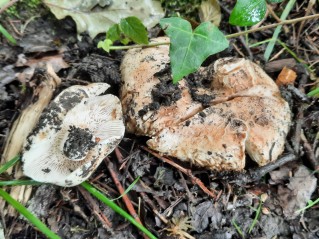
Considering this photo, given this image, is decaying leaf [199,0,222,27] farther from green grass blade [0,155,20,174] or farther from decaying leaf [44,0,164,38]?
green grass blade [0,155,20,174]

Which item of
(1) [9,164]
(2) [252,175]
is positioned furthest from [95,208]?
(2) [252,175]

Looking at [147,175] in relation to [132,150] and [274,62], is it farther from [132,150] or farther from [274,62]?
[274,62]

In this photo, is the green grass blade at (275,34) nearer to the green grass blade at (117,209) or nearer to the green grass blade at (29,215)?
the green grass blade at (117,209)

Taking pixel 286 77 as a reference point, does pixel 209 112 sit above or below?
above

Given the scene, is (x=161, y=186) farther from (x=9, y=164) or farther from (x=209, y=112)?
(x=9, y=164)

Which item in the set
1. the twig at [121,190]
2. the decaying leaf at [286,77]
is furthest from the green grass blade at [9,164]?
the decaying leaf at [286,77]

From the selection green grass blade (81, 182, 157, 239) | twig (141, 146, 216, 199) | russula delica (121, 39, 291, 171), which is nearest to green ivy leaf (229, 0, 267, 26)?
russula delica (121, 39, 291, 171)

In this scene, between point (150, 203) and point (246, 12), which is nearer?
point (246, 12)
